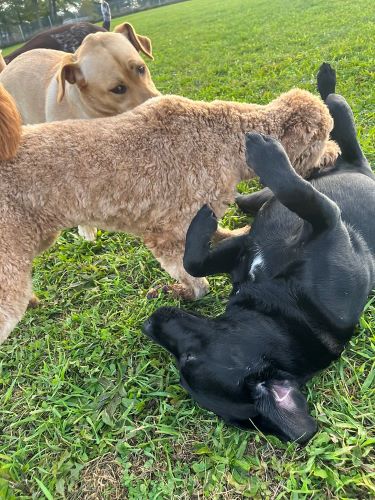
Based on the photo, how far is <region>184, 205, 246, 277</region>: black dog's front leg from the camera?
2.27 meters

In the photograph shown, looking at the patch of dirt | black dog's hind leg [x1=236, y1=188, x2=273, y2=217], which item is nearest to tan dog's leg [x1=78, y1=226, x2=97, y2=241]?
black dog's hind leg [x1=236, y1=188, x2=273, y2=217]

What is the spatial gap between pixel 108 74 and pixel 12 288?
2.07m

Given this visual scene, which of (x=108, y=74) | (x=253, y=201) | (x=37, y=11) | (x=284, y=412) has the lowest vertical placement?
(x=284, y=412)

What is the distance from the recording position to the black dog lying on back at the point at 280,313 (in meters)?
1.81

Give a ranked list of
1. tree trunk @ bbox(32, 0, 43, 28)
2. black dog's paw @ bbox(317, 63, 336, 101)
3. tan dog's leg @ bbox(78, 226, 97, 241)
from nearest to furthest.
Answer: black dog's paw @ bbox(317, 63, 336, 101)
tan dog's leg @ bbox(78, 226, 97, 241)
tree trunk @ bbox(32, 0, 43, 28)

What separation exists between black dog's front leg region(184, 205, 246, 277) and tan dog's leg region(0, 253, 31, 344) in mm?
847

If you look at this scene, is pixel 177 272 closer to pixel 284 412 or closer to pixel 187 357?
pixel 187 357

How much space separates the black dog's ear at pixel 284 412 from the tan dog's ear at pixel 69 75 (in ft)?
8.84

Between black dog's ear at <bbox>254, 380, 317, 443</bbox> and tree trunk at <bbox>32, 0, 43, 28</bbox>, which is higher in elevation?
tree trunk at <bbox>32, 0, 43, 28</bbox>

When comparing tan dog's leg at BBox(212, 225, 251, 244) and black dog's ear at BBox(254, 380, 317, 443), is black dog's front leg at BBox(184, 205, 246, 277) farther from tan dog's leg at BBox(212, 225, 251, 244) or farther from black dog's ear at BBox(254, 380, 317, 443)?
black dog's ear at BBox(254, 380, 317, 443)

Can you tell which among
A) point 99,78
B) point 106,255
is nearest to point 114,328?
point 106,255

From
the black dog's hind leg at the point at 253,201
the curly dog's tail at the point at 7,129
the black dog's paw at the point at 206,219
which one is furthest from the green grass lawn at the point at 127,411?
the curly dog's tail at the point at 7,129

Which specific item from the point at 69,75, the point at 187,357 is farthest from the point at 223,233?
the point at 69,75

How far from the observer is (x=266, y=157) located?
1985 mm
